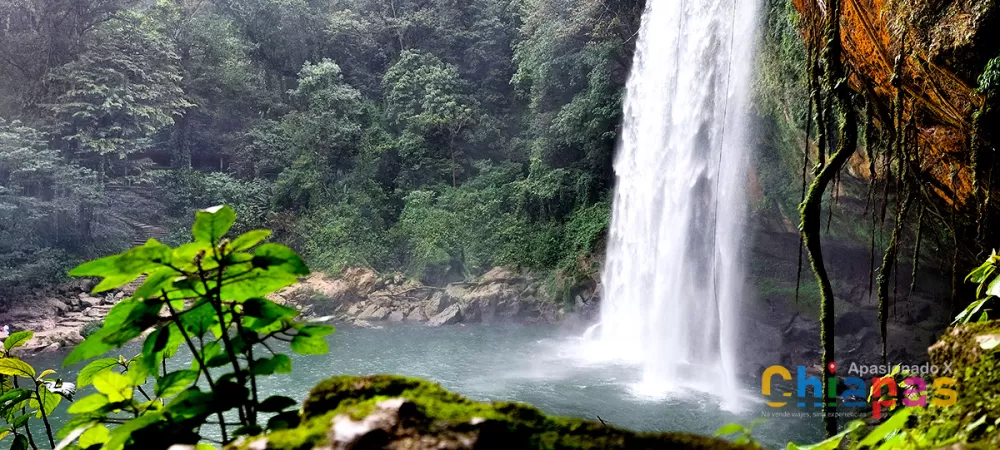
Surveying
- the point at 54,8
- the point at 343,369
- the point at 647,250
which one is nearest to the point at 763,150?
the point at 647,250

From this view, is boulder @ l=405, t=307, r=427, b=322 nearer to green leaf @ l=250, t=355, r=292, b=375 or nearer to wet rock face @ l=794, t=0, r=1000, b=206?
wet rock face @ l=794, t=0, r=1000, b=206

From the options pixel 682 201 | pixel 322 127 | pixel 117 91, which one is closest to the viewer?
pixel 682 201

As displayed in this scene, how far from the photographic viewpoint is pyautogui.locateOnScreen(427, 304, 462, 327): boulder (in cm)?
1314

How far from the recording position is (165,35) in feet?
55.5

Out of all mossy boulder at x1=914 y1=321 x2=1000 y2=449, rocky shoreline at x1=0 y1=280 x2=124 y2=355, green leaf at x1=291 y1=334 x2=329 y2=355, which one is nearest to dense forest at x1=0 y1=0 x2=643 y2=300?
rocky shoreline at x1=0 y1=280 x2=124 y2=355

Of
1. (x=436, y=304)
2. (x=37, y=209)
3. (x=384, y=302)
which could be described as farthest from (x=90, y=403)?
(x=37, y=209)

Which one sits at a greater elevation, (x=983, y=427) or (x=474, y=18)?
(x=474, y=18)

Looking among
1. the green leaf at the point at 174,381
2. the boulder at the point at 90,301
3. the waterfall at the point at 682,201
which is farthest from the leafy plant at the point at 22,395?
the boulder at the point at 90,301

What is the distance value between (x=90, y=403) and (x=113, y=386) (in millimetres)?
37

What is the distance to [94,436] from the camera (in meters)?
0.87

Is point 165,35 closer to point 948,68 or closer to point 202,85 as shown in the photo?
point 202,85

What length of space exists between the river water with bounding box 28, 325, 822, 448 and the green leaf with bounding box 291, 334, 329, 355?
5973 millimetres

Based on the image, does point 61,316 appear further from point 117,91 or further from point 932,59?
point 932,59

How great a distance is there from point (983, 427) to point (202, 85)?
20.1m
